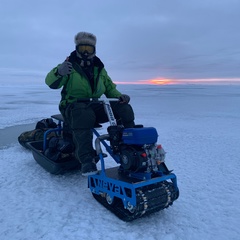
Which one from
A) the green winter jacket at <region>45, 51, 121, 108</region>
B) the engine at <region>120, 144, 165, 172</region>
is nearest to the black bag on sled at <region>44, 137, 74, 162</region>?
the green winter jacket at <region>45, 51, 121, 108</region>

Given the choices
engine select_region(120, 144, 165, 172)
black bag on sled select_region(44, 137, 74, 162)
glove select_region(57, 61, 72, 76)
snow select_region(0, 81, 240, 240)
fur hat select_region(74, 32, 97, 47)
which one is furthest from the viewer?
black bag on sled select_region(44, 137, 74, 162)

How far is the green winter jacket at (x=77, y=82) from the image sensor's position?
11.3 feet

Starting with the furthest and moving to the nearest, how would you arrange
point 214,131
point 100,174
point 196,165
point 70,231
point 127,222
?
point 214,131
point 196,165
point 100,174
point 127,222
point 70,231

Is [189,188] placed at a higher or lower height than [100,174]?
lower

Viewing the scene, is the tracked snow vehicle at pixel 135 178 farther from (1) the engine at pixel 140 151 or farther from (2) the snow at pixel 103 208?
(2) the snow at pixel 103 208

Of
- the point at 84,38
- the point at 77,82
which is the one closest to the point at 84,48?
the point at 84,38

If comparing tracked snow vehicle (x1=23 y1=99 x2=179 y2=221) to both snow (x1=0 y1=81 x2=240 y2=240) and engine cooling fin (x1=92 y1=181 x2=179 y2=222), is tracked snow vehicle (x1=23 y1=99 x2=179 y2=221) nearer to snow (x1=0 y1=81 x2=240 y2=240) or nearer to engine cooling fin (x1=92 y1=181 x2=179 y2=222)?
engine cooling fin (x1=92 y1=181 x2=179 y2=222)

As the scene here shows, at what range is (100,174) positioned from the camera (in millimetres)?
3150

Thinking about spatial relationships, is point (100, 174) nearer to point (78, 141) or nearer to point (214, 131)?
point (78, 141)

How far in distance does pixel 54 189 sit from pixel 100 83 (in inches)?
64.3

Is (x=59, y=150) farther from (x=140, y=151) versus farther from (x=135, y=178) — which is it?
(x=140, y=151)

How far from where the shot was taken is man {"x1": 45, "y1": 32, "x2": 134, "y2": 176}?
3.26 m

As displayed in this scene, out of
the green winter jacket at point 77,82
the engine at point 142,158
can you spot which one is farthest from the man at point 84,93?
the engine at point 142,158

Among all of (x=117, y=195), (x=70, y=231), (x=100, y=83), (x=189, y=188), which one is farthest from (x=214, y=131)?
(x=70, y=231)
